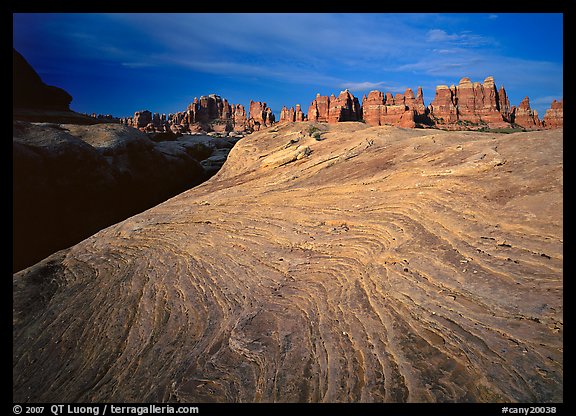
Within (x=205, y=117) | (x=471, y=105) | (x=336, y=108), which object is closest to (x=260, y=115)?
(x=205, y=117)

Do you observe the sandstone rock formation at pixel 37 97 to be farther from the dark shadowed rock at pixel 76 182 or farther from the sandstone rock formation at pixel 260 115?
the sandstone rock formation at pixel 260 115

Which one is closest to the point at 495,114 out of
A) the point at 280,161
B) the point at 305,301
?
the point at 280,161

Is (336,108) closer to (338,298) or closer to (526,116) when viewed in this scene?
(526,116)

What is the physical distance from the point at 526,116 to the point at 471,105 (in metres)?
20.7

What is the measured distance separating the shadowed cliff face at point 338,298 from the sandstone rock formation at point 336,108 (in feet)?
391

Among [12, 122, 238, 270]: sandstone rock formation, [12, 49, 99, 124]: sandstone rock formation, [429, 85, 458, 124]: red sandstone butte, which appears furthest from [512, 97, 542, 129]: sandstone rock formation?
[12, 49, 99, 124]: sandstone rock formation

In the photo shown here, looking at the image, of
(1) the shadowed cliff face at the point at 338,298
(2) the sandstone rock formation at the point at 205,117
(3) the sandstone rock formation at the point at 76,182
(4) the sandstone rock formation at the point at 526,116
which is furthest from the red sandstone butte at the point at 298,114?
(1) the shadowed cliff face at the point at 338,298

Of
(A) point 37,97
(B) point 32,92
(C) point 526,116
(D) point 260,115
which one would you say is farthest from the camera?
(D) point 260,115

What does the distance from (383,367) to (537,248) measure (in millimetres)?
3386

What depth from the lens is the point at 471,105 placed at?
406ft

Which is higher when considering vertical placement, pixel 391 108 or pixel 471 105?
pixel 471 105

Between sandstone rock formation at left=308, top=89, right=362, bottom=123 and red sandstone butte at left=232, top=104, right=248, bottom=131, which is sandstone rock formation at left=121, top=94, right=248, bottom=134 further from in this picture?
sandstone rock formation at left=308, top=89, right=362, bottom=123

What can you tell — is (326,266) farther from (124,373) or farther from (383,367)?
(124,373)

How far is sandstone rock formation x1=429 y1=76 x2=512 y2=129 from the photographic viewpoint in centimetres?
11919
